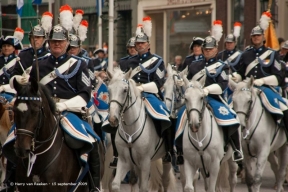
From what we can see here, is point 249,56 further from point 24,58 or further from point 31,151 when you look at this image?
point 31,151

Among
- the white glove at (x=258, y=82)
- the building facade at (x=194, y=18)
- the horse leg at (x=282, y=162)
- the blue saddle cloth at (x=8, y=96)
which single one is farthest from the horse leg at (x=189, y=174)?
the building facade at (x=194, y=18)

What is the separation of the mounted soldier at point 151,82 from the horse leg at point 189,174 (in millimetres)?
944

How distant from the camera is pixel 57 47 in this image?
10.2m

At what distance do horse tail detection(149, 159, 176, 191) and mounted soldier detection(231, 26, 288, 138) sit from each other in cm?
200

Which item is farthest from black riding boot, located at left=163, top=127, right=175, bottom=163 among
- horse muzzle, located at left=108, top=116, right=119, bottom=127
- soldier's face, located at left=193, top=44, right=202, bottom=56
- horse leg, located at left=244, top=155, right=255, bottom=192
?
soldier's face, located at left=193, top=44, right=202, bottom=56

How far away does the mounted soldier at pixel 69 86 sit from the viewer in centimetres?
985

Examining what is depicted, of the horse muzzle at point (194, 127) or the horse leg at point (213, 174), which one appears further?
the horse leg at point (213, 174)

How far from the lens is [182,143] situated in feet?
42.0

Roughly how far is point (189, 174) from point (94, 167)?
8.33 ft

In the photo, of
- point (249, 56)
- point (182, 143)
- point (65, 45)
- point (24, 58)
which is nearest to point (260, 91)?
point (249, 56)

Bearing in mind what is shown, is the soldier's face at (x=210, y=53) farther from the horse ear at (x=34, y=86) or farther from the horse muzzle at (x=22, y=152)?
the horse muzzle at (x=22, y=152)

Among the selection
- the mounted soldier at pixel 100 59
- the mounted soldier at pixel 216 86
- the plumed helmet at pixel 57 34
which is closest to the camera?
the plumed helmet at pixel 57 34

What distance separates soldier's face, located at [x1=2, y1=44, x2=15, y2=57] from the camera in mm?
15130

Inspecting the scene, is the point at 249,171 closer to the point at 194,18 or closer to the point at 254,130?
the point at 254,130
